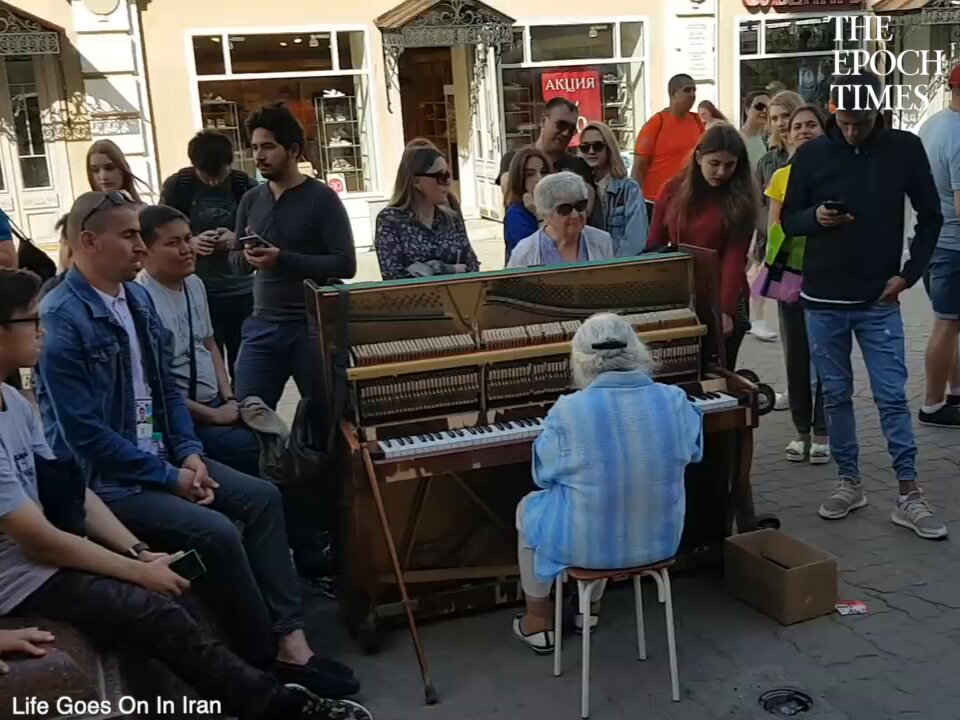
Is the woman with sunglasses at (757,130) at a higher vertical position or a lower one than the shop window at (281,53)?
lower

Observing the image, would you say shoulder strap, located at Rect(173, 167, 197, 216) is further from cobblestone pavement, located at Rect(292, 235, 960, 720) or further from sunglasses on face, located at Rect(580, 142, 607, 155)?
cobblestone pavement, located at Rect(292, 235, 960, 720)

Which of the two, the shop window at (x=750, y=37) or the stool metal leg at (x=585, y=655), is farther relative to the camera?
the shop window at (x=750, y=37)

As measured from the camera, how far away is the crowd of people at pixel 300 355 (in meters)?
2.96

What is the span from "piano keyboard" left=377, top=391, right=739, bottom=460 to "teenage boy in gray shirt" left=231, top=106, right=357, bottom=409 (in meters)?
0.87

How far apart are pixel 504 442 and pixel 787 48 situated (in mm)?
12705

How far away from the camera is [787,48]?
1459 centimetres

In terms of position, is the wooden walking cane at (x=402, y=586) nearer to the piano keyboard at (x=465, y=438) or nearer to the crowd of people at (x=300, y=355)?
the piano keyboard at (x=465, y=438)

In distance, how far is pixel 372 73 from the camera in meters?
12.6

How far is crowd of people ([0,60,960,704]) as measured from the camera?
296 centimetres

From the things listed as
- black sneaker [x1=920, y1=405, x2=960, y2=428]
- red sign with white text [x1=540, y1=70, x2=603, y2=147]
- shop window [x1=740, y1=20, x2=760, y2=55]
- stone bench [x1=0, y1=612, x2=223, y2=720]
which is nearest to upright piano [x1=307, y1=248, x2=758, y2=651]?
A: stone bench [x1=0, y1=612, x2=223, y2=720]

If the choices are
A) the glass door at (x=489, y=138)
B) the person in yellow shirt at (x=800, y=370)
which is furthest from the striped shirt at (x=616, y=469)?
the glass door at (x=489, y=138)

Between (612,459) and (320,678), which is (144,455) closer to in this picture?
(320,678)

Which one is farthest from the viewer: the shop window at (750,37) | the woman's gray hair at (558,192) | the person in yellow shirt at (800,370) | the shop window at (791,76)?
the shop window at (791,76)

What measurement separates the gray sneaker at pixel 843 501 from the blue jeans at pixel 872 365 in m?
0.21
